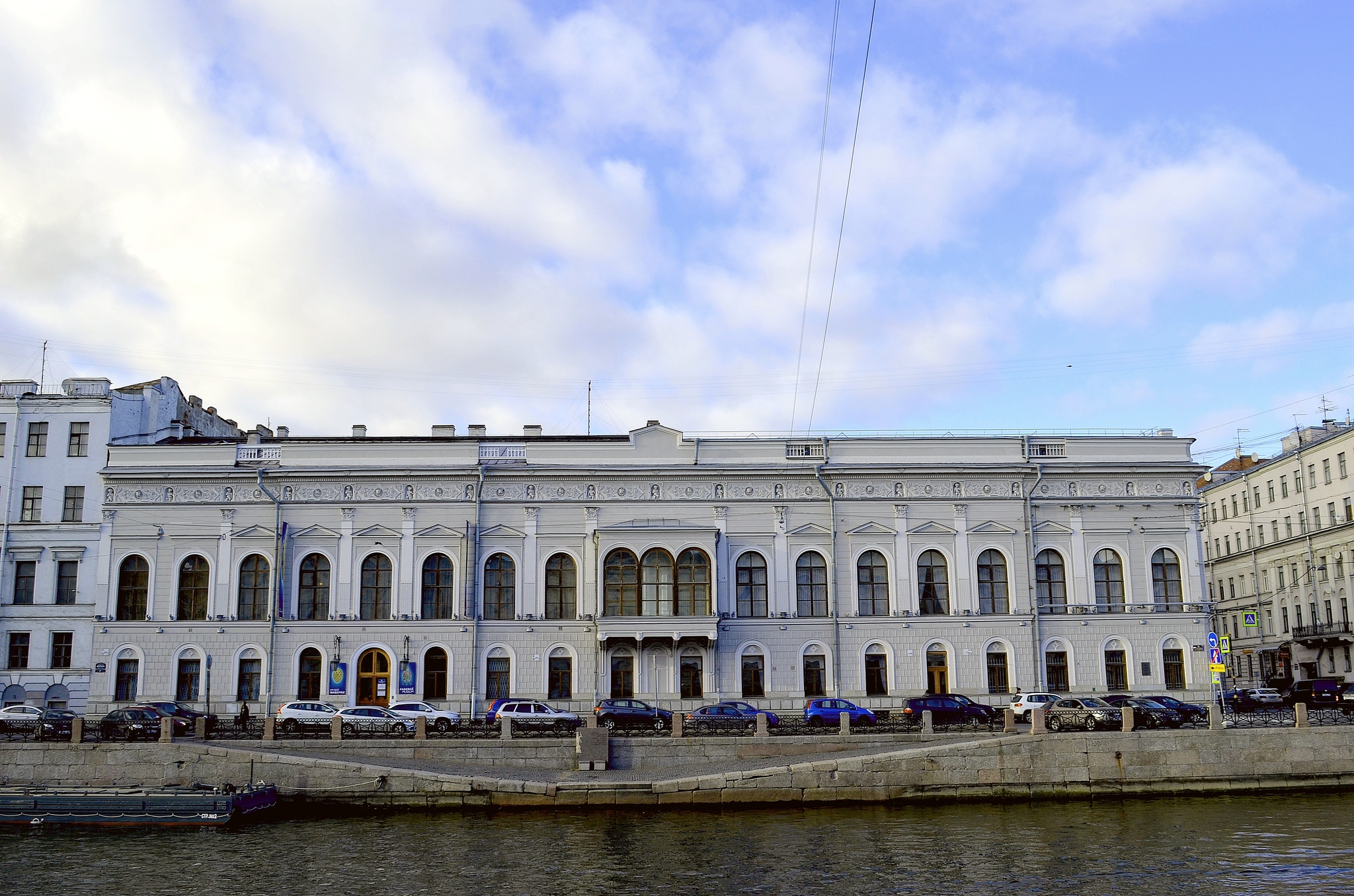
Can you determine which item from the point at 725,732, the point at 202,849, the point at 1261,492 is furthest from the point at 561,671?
the point at 1261,492

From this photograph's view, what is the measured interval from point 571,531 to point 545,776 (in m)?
14.7

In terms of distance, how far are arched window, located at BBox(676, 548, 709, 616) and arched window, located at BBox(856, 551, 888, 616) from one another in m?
6.08

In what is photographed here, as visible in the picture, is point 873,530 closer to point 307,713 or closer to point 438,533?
point 438,533

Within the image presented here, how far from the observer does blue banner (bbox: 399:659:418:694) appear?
4309 centimetres

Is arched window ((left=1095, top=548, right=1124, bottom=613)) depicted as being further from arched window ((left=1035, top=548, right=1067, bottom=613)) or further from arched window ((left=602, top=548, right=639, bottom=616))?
arched window ((left=602, top=548, right=639, bottom=616))

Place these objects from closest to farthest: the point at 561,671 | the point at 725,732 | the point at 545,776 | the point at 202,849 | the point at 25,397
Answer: the point at 202,849 < the point at 545,776 < the point at 725,732 < the point at 561,671 < the point at 25,397

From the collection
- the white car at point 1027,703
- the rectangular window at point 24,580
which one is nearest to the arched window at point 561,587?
the white car at point 1027,703

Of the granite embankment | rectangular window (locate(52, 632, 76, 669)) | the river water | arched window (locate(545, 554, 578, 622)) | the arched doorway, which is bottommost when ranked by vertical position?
the river water

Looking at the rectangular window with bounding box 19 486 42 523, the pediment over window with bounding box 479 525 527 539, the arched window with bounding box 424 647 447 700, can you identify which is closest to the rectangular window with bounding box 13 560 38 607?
the rectangular window with bounding box 19 486 42 523

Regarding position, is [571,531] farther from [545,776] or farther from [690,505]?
[545,776]

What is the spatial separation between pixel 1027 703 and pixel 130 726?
92.2 feet

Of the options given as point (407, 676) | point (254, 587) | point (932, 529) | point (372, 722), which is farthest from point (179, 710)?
point (932, 529)

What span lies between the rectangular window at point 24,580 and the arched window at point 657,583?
24088mm

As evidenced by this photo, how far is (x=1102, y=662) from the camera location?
44.5m
